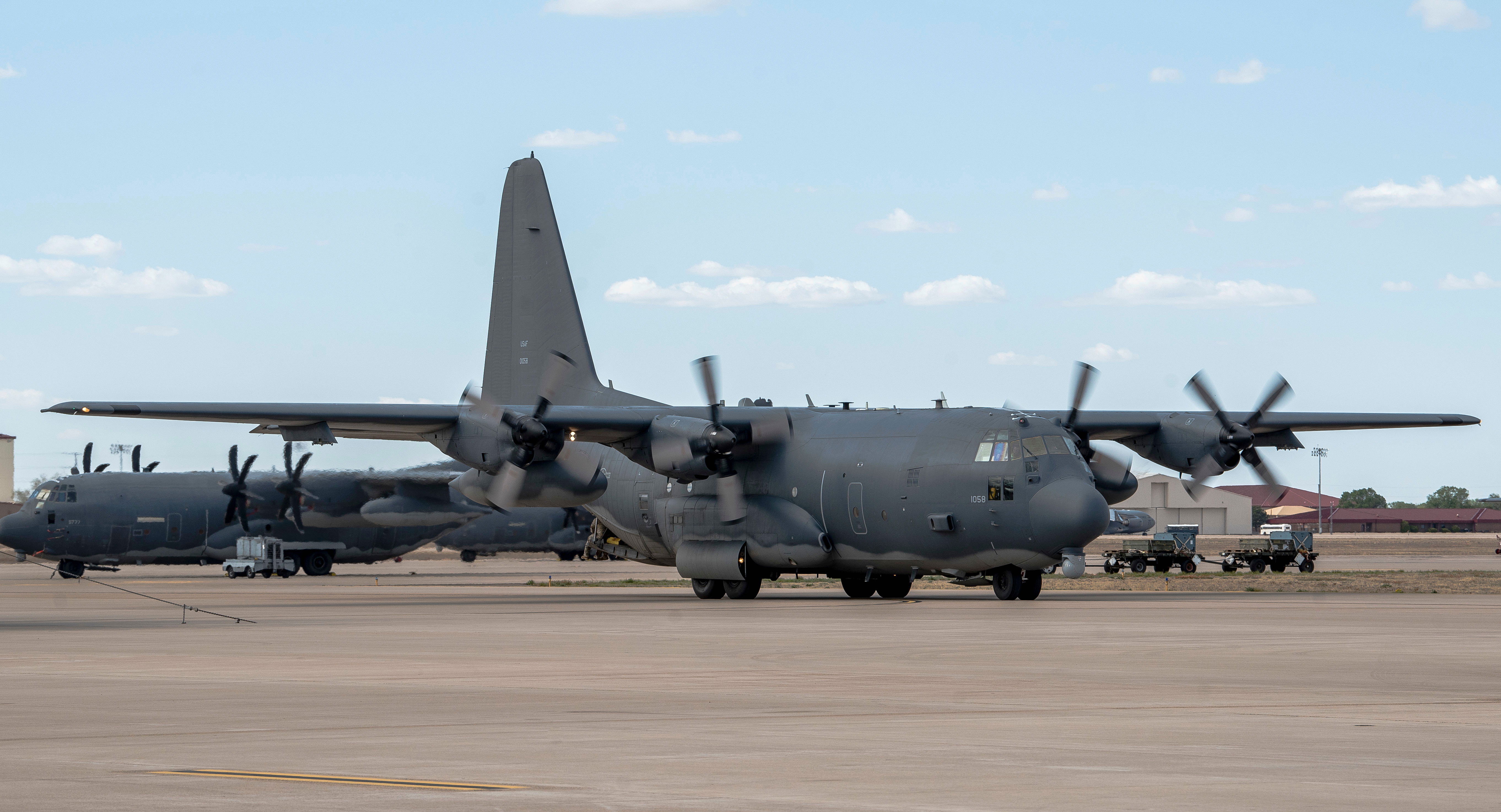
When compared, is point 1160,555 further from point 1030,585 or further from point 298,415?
point 298,415

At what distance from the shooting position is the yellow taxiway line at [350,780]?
866 centimetres

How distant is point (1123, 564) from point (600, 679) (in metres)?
49.0

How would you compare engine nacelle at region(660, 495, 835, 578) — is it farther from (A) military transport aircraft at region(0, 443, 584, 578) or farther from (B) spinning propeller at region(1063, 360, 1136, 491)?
(A) military transport aircraft at region(0, 443, 584, 578)

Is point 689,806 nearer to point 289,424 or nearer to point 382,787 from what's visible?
point 382,787

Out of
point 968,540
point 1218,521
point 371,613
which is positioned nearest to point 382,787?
point 371,613

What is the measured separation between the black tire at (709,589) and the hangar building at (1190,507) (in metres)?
84.7

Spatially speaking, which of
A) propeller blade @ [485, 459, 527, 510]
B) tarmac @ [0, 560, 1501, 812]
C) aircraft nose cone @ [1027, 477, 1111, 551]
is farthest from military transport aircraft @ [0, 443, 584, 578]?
tarmac @ [0, 560, 1501, 812]

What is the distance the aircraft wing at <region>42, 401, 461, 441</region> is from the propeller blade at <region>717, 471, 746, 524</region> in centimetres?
569

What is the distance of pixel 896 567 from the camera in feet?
115

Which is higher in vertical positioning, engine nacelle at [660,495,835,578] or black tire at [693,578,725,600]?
engine nacelle at [660,495,835,578]

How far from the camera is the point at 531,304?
43.1 m

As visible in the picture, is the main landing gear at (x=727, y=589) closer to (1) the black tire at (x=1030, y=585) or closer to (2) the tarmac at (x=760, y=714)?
(1) the black tire at (x=1030, y=585)

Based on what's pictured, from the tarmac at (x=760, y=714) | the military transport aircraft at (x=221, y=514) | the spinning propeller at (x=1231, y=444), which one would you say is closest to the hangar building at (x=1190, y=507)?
the military transport aircraft at (x=221, y=514)

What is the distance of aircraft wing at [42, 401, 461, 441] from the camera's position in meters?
34.0
